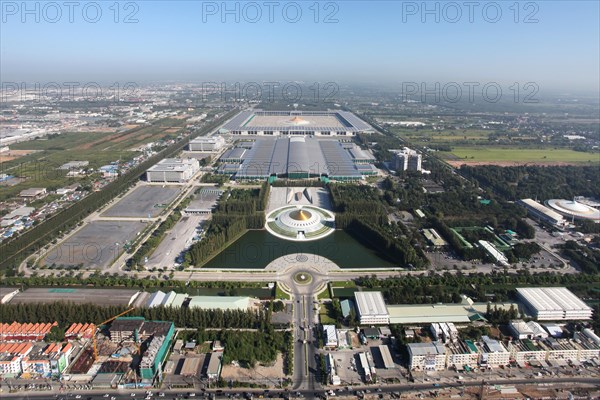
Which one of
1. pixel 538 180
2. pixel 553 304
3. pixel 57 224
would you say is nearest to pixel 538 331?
pixel 553 304

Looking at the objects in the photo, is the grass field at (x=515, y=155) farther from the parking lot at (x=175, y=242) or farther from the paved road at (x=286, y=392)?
the paved road at (x=286, y=392)

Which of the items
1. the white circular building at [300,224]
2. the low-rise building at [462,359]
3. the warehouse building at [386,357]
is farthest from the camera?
the white circular building at [300,224]

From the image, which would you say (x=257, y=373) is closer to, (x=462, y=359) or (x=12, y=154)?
(x=462, y=359)

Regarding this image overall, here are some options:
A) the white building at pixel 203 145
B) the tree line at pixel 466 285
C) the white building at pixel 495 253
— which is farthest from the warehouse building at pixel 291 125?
the tree line at pixel 466 285

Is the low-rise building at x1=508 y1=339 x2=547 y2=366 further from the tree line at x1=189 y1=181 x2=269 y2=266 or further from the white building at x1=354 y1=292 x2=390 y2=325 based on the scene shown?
the tree line at x1=189 y1=181 x2=269 y2=266

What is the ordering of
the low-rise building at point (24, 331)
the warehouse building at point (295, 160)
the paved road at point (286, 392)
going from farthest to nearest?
the warehouse building at point (295, 160)
the low-rise building at point (24, 331)
the paved road at point (286, 392)

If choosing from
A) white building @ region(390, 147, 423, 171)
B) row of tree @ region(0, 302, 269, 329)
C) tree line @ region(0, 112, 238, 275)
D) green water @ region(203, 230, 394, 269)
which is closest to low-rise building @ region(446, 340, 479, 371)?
row of tree @ region(0, 302, 269, 329)

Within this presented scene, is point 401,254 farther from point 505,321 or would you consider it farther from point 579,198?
point 579,198
